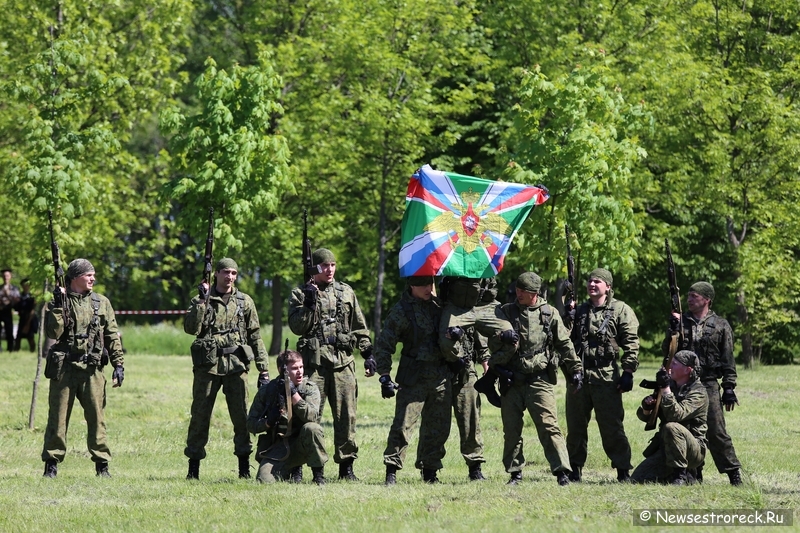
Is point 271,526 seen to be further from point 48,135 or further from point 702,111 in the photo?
point 702,111

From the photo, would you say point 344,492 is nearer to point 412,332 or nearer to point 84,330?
point 412,332

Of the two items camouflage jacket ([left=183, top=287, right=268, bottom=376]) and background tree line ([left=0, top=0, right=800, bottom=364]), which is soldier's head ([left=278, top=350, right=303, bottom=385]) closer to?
camouflage jacket ([left=183, top=287, right=268, bottom=376])

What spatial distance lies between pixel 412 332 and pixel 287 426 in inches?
62.1

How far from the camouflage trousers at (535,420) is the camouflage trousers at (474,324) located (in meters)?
0.47

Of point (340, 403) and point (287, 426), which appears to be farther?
→ point (340, 403)

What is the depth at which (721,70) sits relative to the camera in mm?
31828

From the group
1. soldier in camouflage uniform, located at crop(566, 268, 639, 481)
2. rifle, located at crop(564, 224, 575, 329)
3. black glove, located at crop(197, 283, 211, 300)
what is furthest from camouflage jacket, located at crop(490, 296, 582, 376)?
black glove, located at crop(197, 283, 211, 300)

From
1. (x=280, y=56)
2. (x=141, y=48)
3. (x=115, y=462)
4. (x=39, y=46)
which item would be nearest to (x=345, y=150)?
(x=280, y=56)

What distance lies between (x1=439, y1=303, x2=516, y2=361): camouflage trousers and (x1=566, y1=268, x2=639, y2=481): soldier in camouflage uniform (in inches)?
43.7

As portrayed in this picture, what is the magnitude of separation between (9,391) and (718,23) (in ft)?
71.3

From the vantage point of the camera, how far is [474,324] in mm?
12492

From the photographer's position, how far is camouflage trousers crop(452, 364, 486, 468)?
41.3 ft

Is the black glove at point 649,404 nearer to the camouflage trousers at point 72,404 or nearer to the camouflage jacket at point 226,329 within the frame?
the camouflage jacket at point 226,329

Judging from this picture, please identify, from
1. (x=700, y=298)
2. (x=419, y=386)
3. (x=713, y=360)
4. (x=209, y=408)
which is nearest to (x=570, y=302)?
(x=700, y=298)
